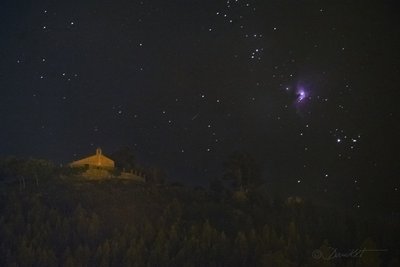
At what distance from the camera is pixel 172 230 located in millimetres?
39125

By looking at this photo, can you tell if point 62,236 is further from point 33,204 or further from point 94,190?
point 94,190

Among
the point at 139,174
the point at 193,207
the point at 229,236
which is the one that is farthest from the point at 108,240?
the point at 139,174

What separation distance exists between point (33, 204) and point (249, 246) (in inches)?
635

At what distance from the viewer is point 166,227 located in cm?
4109

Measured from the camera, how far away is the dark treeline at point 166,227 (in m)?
35.2

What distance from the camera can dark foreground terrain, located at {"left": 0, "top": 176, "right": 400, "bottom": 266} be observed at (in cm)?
3506

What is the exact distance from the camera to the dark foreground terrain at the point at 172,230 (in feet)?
115

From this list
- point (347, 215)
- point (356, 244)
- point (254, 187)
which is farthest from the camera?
point (254, 187)

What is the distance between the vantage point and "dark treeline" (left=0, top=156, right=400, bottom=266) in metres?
35.2

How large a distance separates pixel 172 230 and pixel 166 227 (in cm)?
203

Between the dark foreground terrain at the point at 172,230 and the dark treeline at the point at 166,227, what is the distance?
77mm

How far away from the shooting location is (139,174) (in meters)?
63.3

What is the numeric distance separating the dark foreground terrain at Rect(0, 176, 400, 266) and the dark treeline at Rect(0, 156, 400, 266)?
3.0 inches

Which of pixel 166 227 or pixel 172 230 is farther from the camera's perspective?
pixel 166 227
